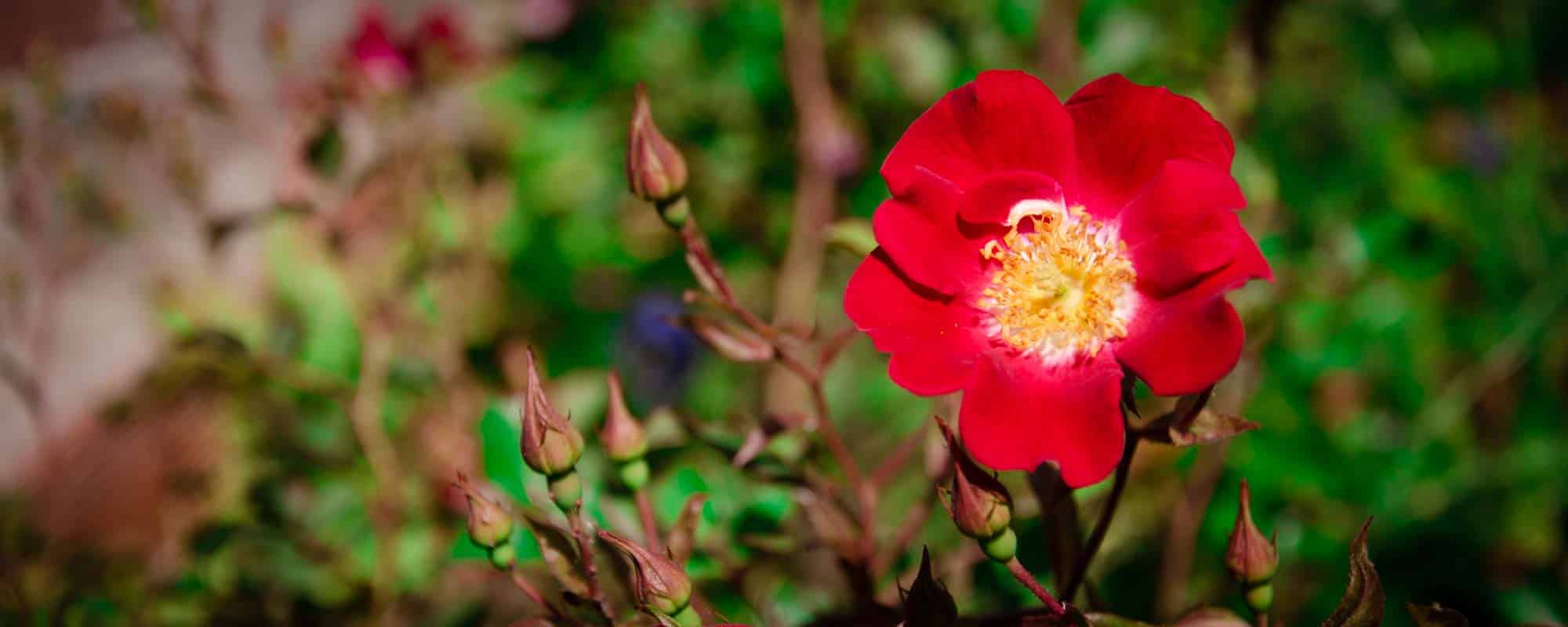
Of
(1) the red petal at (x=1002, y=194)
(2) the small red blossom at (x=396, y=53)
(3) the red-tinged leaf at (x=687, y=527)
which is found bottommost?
(2) the small red blossom at (x=396, y=53)

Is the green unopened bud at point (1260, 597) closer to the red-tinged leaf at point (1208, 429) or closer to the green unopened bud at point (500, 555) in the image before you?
the red-tinged leaf at point (1208, 429)

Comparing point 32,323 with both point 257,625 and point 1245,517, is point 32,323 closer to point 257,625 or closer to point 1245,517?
point 257,625

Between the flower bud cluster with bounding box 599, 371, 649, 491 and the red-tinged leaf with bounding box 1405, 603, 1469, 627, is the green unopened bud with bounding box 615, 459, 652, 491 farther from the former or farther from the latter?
the red-tinged leaf with bounding box 1405, 603, 1469, 627

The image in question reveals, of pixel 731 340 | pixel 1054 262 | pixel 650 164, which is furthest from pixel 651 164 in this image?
pixel 1054 262

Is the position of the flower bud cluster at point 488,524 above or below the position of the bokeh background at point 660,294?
above

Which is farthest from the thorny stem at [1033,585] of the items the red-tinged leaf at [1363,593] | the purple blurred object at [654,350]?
the purple blurred object at [654,350]
